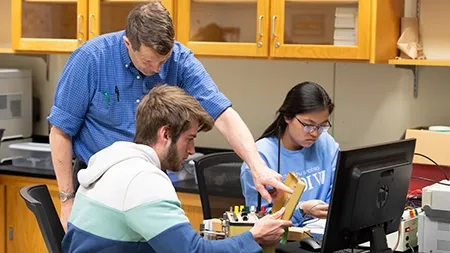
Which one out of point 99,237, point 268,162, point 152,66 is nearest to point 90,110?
point 152,66

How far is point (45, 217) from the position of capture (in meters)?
2.16

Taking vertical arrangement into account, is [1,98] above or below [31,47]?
below

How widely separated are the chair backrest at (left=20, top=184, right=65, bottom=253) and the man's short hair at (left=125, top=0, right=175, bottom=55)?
58 centimetres

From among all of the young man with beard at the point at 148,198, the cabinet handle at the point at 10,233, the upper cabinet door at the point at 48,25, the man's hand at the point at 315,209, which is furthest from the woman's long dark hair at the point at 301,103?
the cabinet handle at the point at 10,233

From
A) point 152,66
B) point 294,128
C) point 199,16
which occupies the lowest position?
point 294,128

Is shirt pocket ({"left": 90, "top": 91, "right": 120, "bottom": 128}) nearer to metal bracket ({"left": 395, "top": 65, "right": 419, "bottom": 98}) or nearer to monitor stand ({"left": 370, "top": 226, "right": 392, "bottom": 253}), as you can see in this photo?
monitor stand ({"left": 370, "top": 226, "right": 392, "bottom": 253})

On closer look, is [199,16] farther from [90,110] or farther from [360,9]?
[90,110]

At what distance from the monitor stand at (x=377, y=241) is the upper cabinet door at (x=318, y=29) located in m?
1.42

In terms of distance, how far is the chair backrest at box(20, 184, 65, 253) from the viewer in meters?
2.15

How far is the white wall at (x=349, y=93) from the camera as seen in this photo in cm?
366

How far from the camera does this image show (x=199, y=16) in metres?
3.77

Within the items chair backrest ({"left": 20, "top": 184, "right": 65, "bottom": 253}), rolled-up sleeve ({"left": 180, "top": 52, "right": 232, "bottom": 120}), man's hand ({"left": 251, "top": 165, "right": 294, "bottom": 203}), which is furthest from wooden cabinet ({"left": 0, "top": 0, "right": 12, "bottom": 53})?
man's hand ({"left": 251, "top": 165, "right": 294, "bottom": 203})

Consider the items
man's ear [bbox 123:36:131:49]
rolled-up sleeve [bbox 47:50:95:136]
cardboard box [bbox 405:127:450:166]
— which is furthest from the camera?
cardboard box [bbox 405:127:450:166]

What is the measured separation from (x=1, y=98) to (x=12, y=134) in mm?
247
